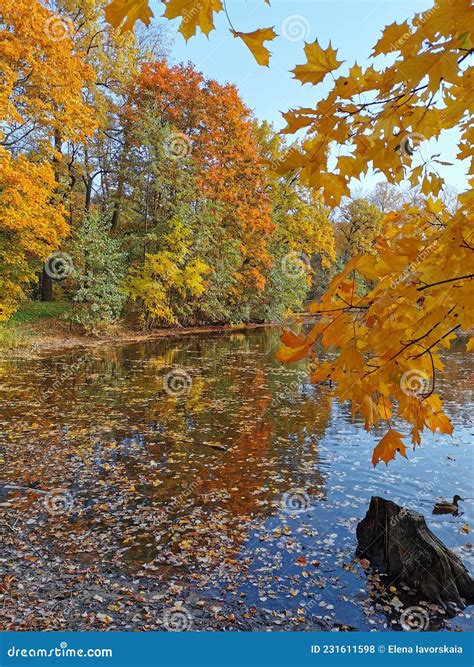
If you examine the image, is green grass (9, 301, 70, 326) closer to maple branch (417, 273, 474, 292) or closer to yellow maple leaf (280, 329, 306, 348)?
yellow maple leaf (280, 329, 306, 348)

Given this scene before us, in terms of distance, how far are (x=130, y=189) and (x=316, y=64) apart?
23.3 metres

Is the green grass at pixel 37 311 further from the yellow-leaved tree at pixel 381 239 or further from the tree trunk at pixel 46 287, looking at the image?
the yellow-leaved tree at pixel 381 239

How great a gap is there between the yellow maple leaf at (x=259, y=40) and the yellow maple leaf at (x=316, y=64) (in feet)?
0.52

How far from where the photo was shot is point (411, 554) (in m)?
3.80

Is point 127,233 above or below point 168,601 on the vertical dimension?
above

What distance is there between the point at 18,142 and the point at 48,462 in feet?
50.1

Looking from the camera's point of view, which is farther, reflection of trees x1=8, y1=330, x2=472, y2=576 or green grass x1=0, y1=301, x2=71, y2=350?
green grass x1=0, y1=301, x2=71, y2=350

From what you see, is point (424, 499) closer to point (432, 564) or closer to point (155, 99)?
point (432, 564)

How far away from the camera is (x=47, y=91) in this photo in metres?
14.8

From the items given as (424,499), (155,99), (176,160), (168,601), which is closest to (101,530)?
(168,601)

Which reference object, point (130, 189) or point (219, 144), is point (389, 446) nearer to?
point (130, 189)

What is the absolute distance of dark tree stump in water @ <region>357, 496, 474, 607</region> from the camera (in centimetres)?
358

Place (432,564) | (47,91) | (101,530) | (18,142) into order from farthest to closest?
1. (18,142)
2. (47,91)
3. (101,530)
4. (432,564)

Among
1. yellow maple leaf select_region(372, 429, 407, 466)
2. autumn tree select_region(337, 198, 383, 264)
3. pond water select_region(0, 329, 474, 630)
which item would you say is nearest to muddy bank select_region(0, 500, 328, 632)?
pond water select_region(0, 329, 474, 630)
